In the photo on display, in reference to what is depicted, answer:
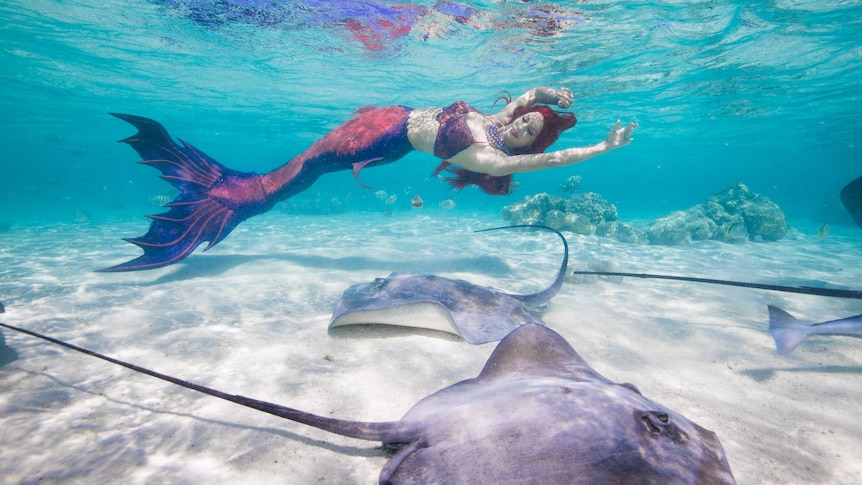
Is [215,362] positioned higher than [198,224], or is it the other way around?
[198,224]

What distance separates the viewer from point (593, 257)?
33.4 ft

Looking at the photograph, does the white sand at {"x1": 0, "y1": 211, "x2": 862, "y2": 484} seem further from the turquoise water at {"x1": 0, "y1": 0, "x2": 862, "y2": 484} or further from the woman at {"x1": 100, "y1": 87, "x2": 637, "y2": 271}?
the woman at {"x1": 100, "y1": 87, "x2": 637, "y2": 271}

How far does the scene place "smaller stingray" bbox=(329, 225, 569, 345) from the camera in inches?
148

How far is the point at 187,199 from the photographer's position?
282 inches

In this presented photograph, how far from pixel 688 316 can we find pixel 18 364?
8.25 metres

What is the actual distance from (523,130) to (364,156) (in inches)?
118

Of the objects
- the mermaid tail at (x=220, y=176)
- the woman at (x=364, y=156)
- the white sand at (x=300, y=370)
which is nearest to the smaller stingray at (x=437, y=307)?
the white sand at (x=300, y=370)

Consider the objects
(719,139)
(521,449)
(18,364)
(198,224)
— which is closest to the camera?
(521,449)

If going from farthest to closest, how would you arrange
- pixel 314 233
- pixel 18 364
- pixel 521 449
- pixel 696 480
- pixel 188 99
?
pixel 188 99, pixel 314 233, pixel 18 364, pixel 521 449, pixel 696 480

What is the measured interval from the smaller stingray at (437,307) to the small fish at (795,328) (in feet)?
8.07

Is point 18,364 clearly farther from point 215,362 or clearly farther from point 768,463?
point 768,463

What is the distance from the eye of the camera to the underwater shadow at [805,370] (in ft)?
11.6

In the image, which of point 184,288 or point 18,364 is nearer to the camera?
point 18,364

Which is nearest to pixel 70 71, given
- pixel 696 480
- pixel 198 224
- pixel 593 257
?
pixel 198 224
